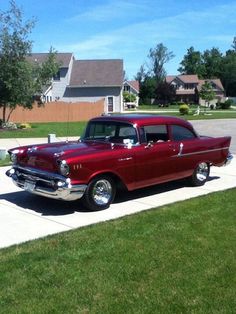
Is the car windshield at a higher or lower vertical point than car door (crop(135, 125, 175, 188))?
higher

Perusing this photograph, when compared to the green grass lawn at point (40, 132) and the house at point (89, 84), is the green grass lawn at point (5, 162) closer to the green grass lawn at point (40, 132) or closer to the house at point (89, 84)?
the green grass lawn at point (40, 132)

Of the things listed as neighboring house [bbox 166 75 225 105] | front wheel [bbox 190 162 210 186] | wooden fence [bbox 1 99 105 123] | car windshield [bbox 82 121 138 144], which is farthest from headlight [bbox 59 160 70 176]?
neighboring house [bbox 166 75 225 105]

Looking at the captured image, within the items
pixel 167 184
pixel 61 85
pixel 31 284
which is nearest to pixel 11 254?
pixel 31 284

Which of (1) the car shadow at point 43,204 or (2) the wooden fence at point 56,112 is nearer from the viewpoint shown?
(1) the car shadow at point 43,204

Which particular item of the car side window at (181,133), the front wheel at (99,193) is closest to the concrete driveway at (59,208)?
the front wheel at (99,193)

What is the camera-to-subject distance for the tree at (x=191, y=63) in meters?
128

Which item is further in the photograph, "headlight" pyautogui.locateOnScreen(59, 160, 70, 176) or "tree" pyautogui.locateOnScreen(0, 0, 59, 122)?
"tree" pyautogui.locateOnScreen(0, 0, 59, 122)

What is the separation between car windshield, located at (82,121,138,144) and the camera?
8414mm

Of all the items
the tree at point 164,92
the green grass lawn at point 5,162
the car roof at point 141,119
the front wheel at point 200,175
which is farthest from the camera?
the tree at point 164,92

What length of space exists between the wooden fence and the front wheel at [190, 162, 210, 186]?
26192 mm

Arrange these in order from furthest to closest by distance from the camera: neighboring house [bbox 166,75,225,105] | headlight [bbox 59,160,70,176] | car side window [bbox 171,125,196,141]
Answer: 1. neighboring house [bbox 166,75,225,105]
2. car side window [bbox 171,125,196,141]
3. headlight [bbox 59,160,70,176]

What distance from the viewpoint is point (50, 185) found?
7.47 meters

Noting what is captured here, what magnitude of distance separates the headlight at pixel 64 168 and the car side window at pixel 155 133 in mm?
1762

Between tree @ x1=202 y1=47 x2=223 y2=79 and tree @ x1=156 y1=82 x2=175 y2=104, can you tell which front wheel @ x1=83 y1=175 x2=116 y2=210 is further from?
tree @ x1=202 y1=47 x2=223 y2=79
